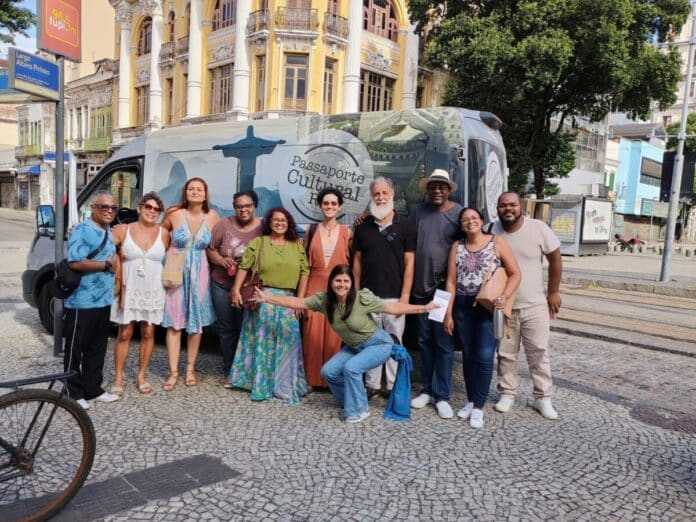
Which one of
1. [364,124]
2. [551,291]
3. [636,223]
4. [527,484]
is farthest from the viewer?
[636,223]

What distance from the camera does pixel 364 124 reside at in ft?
18.4

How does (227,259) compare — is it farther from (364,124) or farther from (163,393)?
(364,124)

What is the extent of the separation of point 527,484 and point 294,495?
1366mm

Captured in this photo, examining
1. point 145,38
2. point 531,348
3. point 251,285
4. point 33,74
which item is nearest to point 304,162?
point 251,285

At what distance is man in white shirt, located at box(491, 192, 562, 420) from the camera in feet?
15.1

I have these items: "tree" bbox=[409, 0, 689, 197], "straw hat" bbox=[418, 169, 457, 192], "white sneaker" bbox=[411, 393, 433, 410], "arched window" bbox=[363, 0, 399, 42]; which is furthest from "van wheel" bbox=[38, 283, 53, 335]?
"arched window" bbox=[363, 0, 399, 42]

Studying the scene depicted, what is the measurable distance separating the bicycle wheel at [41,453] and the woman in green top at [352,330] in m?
1.93

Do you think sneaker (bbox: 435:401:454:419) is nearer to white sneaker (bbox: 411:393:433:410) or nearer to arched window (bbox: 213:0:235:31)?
white sneaker (bbox: 411:393:433:410)

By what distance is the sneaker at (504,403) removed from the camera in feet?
15.7

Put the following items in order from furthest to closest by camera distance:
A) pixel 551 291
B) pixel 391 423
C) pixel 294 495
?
1. pixel 551 291
2. pixel 391 423
3. pixel 294 495

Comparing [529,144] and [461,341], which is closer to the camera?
[461,341]

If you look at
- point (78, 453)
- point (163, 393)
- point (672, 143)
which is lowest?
point (163, 393)

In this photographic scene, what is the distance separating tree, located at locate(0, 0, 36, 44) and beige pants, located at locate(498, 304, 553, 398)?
11753mm

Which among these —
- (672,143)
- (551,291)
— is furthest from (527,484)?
(672,143)
